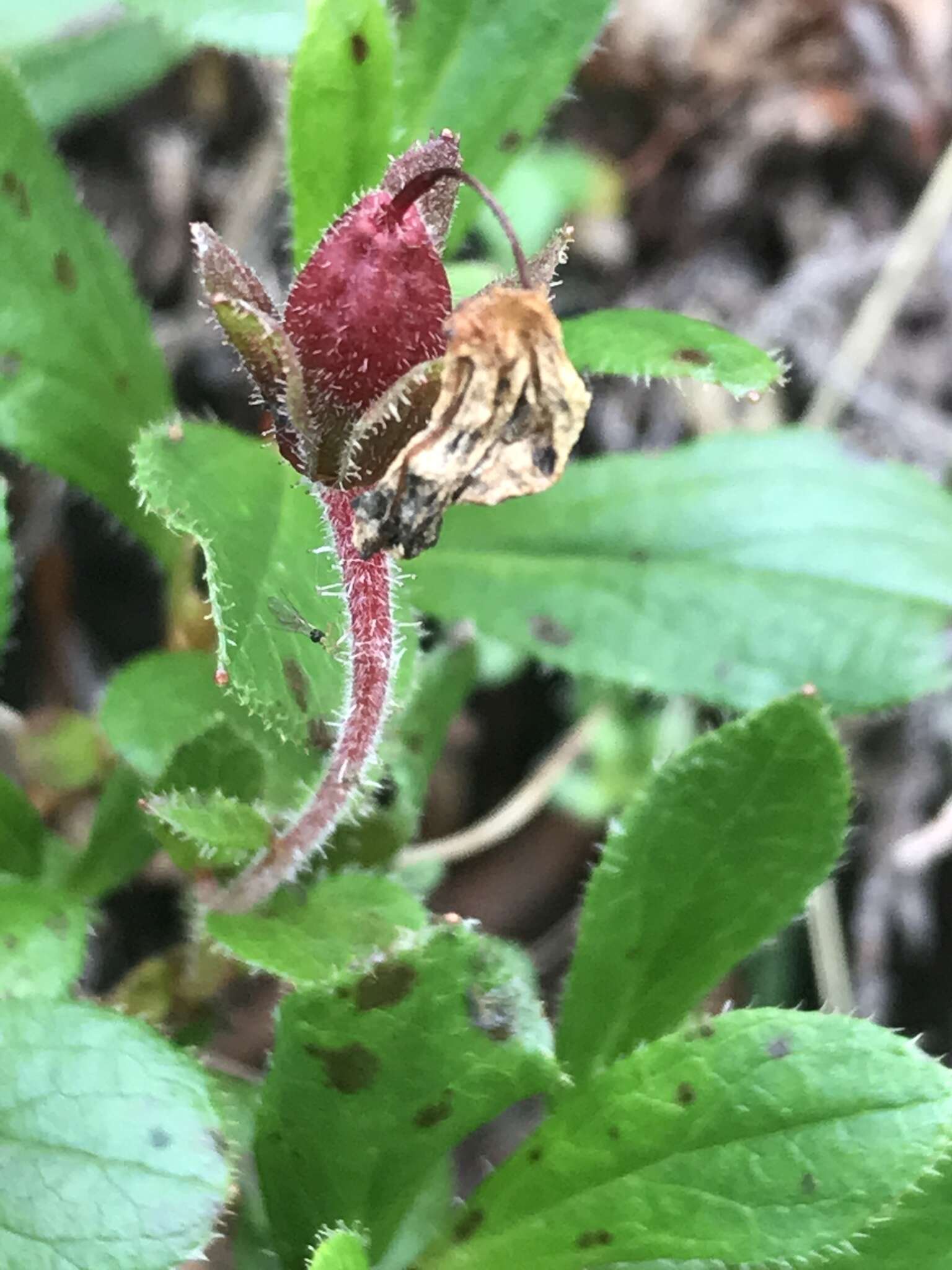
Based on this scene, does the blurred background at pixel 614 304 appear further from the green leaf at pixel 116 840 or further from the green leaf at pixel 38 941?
the green leaf at pixel 38 941

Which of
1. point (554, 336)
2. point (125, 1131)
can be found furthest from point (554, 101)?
point (125, 1131)

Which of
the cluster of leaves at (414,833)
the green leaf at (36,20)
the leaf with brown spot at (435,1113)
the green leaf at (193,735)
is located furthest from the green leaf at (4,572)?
the green leaf at (36,20)

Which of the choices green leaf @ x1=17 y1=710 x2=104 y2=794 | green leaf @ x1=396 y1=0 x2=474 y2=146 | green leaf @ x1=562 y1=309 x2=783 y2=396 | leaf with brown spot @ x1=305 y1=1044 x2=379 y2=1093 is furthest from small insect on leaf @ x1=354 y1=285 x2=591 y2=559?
green leaf @ x1=17 y1=710 x2=104 y2=794

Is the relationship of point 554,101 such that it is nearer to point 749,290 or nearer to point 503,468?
point 503,468

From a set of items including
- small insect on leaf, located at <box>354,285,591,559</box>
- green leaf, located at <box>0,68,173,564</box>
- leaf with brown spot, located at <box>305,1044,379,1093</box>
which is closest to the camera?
small insect on leaf, located at <box>354,285,591,559</box>

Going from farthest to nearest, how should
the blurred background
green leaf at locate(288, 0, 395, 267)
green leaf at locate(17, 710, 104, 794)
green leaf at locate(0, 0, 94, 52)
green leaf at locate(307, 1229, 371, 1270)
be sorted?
the blurred background, green leaf at locate(0, 0, 94, 52), green leaf at locate(17, 710, 104, 794), green leaf at locate(288, 0, 395, 267), green leaf at locate(307, 1229, 371, 1270)

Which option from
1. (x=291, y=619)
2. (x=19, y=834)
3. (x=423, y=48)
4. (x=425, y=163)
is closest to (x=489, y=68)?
(x=423, y=48)

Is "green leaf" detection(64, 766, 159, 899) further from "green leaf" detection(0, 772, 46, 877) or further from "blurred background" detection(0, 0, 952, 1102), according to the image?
"blurred background" detection(0, 0, 952, 1102)

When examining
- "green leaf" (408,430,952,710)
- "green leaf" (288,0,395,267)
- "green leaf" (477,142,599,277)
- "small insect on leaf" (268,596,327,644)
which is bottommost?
"small insect on leaf" (268,596,327,644)
